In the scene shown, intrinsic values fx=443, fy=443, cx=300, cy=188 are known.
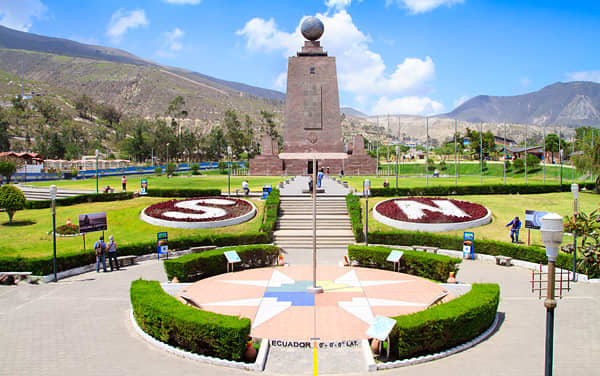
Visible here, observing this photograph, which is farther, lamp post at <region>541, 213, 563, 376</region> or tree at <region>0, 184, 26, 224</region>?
tree at <region>0, 184, 26, 224</region>

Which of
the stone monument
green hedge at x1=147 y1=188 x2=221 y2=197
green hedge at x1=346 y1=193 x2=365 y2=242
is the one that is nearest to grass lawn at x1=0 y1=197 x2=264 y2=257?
green hedge at x1=147 y1=188 x2=221 y2=197

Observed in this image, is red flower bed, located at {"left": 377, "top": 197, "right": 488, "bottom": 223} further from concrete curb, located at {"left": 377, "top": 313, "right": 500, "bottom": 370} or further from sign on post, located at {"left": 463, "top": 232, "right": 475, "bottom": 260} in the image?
concrete curb, located at {"left": 377, "top": 313, "right": 500, "bottom": 370}

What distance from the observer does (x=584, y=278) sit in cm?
1869

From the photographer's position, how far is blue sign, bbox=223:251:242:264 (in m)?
19.7

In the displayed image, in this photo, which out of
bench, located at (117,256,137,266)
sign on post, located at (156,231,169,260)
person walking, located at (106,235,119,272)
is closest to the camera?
person walking, located at (106,235,119,272)

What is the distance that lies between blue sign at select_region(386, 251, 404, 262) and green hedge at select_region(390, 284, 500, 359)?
6876 millimetres

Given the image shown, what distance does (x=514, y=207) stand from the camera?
34188 mm

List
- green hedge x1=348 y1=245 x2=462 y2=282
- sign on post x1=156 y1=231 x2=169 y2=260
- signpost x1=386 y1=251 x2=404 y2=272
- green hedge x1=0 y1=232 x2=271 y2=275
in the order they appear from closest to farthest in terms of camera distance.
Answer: green hedge x1=348 y1=245 x2=462 y2=282
green hedge x1=0 y1=232 x2=271 y2=275
signpost x1=386 y1=251 x2=404 y2=272
sign on post x1=156 y1=231 x2=169 y2=260

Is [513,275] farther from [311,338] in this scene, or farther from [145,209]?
[145,209]

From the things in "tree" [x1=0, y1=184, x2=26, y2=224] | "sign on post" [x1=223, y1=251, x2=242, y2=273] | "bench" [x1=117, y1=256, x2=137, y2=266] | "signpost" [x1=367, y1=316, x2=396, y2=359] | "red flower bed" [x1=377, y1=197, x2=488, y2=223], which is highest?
"tree" [x1=0, y1=184, x2=26, y2=224]

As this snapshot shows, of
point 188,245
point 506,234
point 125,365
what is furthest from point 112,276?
point 506,234

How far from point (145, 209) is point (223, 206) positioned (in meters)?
5.55

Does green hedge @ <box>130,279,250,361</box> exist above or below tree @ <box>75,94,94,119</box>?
below

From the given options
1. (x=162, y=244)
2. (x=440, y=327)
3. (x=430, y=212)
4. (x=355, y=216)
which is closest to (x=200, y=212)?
(x=162, y=244)
